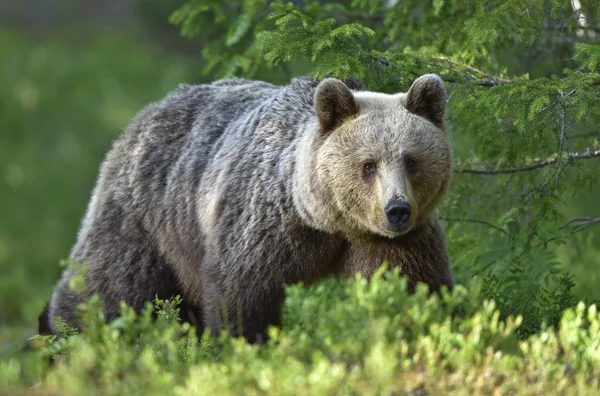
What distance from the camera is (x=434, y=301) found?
4492 mm

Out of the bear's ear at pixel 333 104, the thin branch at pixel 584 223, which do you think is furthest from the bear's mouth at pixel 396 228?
the thin branch at pixel 584 223

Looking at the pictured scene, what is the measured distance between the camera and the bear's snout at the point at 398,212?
5.40 metres

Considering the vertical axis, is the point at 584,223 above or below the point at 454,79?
below

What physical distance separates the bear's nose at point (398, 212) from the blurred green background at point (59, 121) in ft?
18.8

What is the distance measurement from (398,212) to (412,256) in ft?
2.22

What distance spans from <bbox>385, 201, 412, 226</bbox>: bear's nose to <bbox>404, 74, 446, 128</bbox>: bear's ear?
76 cm

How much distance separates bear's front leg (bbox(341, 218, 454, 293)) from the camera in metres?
6.02

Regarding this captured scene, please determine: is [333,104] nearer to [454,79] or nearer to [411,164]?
[411,164]

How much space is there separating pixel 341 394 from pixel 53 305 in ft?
14.1

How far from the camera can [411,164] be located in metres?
5.68

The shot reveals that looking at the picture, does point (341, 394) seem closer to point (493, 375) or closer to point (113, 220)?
point (493, 375)

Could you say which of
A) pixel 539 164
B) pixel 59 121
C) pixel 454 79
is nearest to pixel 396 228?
pixel 454 79

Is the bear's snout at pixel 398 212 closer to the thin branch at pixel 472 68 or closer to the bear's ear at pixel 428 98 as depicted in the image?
the bear's ear at pixel 428 98

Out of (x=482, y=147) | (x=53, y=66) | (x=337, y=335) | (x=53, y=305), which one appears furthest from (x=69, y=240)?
(x=337, y=335)
